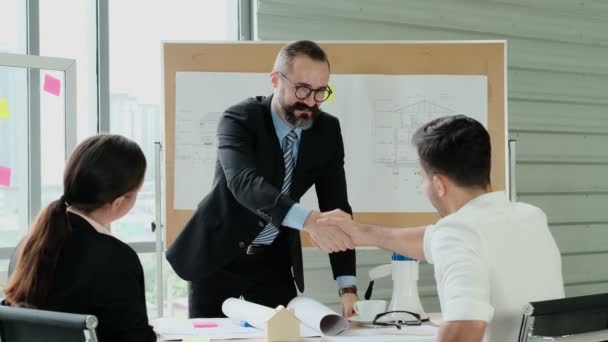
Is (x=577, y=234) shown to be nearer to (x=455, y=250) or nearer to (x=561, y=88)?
(x=561, y=88)

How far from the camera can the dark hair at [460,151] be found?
165 centimetres

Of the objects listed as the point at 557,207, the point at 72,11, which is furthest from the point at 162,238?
the point at 557,207

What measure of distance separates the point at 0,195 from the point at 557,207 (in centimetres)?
303

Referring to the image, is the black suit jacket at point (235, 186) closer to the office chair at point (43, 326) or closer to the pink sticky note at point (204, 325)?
the pink sticky note at point (204, 325)

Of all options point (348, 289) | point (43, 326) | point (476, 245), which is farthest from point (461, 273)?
point (348, 289)

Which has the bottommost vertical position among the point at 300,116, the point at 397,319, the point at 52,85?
the point at 397,319

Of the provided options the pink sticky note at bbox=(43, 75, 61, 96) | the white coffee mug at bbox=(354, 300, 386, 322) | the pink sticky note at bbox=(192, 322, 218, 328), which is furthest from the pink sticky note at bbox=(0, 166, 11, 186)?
the white coffee mug at bbox=(354, 300, 386, 322)

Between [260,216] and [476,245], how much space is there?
0.99 meters

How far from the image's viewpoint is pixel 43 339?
5.02 ft

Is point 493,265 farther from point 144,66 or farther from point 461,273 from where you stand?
point 144,66

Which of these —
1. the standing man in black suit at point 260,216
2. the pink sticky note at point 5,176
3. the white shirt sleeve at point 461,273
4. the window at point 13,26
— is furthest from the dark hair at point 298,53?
the window at point 13,26

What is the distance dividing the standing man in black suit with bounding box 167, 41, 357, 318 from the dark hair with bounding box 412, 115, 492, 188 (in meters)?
0.76

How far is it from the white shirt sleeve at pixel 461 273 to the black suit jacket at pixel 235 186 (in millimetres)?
901

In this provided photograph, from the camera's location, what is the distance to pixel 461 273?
1443 mm
